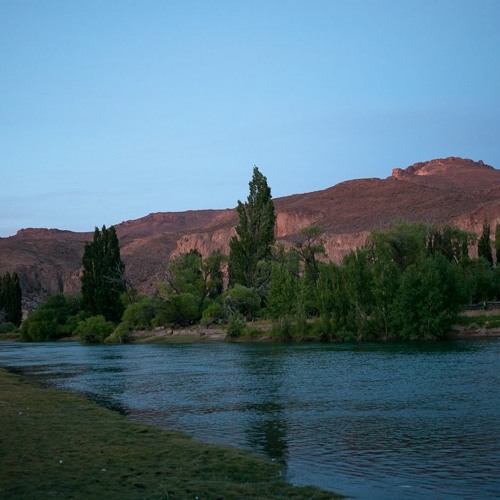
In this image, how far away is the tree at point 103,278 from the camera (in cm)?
9212

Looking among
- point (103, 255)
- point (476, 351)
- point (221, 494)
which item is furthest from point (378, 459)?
point (103, 255)

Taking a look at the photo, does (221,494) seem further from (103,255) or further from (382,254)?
(103,255)

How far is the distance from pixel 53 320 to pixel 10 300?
20.5 m

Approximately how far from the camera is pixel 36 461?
13070 mm

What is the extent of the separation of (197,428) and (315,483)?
695 centimetres

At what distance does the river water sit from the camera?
43.4 feet

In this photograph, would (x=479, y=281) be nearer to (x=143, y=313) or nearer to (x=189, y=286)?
(x=189, y=286)

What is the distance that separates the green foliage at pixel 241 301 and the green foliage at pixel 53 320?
3290cm

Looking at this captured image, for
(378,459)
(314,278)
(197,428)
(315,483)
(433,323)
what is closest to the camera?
(315,483)

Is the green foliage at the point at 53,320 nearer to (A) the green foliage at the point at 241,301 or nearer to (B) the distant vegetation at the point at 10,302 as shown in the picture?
(B) the distant vegetation at the point at 10,302

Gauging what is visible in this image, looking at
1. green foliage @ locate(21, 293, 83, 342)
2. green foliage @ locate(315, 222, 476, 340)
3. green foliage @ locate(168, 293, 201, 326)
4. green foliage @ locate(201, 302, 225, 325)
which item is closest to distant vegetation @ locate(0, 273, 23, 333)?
green foliage @ locate(21, 293, 83, 342)

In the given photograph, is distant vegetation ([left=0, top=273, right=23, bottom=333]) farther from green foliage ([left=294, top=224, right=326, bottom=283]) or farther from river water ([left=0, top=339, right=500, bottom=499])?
river water ([left=0, top=339, right=500, bottom=499])

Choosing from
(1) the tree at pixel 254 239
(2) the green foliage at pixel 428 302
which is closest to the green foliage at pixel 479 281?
(2) the green foliage at pixel 428 302

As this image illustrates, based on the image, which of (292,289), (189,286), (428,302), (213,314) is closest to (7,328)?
(189,286)
